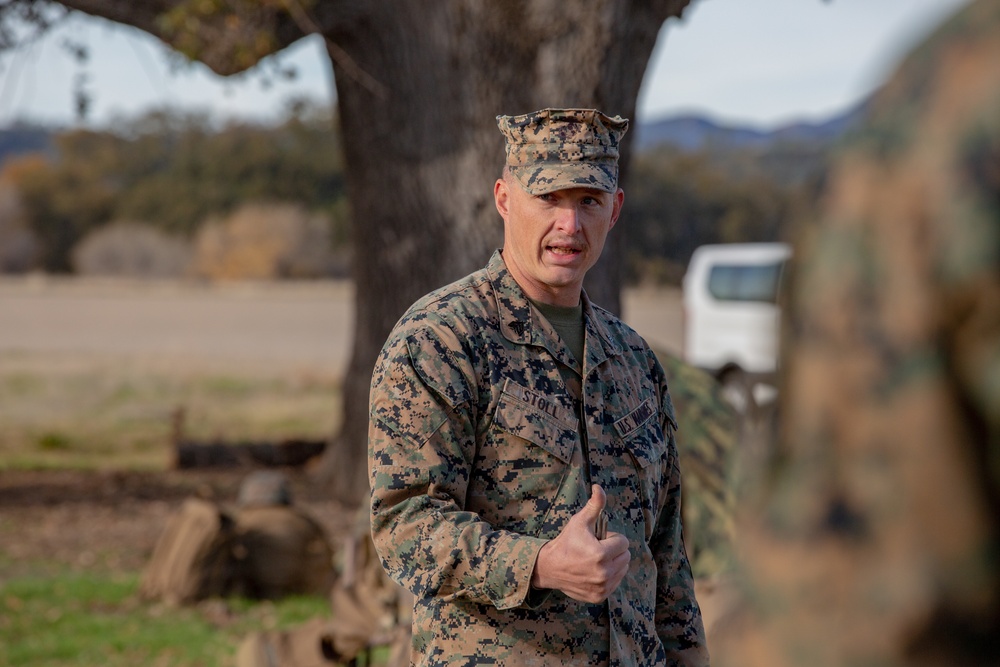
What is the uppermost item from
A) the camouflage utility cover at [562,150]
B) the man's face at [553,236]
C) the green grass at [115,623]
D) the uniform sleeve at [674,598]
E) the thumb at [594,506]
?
the camouflage utility cover at [562,150]

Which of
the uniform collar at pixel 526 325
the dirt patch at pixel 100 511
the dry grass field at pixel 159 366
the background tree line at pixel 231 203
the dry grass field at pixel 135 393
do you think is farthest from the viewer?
the background tree line at pixel 231 203

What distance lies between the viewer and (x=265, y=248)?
2242 inches

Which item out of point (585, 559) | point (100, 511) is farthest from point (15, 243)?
point (585, 559)

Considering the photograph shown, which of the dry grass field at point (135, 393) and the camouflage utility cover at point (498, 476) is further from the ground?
the camouflage utility cover at point (498, 476)

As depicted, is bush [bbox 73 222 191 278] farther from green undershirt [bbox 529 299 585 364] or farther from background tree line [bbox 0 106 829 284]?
green undershirt [bbox 529 299 585 364]

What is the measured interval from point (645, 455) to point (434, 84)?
5.22m

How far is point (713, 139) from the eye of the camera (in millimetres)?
75438

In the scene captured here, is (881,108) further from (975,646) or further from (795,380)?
(975,646)

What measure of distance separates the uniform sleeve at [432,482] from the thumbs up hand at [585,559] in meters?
0.05

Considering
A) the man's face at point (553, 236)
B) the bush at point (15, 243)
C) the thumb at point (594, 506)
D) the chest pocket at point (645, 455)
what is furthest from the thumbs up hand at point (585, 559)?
A: the bush at point (15, 243)

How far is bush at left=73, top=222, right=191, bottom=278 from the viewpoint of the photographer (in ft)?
184

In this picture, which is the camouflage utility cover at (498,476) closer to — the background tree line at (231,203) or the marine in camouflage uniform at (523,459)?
the marine in camouflage uniform at (523,459)

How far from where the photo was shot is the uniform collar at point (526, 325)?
264 centimetres

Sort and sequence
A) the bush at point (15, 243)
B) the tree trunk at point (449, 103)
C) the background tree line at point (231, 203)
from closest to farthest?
the tree trunk at point (449, 103) → the background tree line at point (231, 203) → the bush at point (15, 243)
